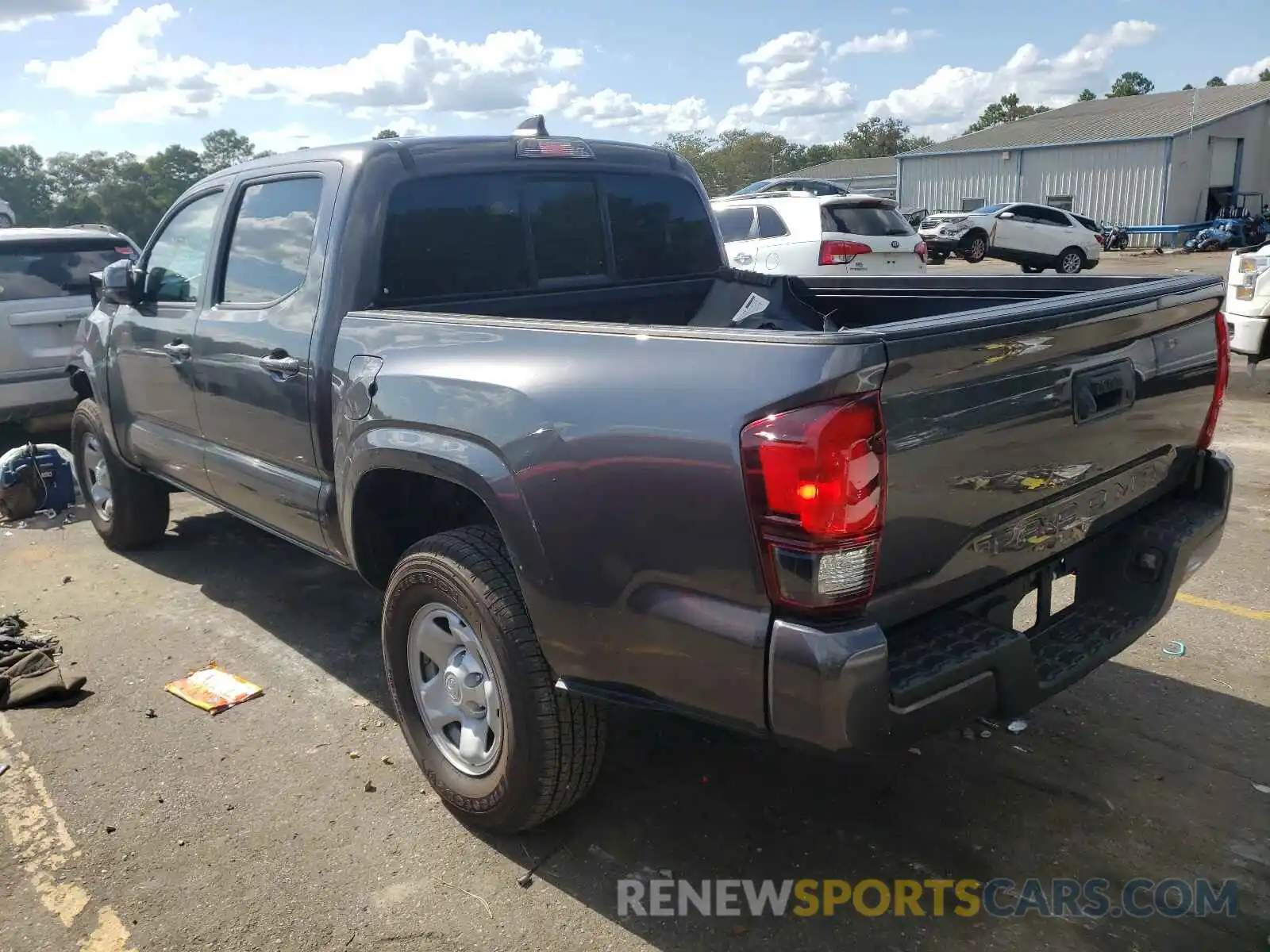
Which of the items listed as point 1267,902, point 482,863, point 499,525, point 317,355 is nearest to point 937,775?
point 1267,902

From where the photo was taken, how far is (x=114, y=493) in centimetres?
570

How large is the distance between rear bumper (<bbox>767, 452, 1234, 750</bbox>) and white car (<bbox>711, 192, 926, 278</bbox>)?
9.35 meters

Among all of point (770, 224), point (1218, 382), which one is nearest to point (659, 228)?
point (1218, 382)

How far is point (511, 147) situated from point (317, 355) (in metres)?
1.10

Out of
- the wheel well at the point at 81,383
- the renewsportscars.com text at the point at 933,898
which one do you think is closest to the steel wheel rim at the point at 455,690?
the renewsportscars.com text at the point at 933,898

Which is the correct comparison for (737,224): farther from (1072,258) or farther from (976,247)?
(1072,258)

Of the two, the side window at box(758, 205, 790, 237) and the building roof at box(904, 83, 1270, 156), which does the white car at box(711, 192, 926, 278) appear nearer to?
the side window at box(758, 205, 790, 237)

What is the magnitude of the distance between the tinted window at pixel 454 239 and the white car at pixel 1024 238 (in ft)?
74.9

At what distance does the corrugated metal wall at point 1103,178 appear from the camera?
3612 cm

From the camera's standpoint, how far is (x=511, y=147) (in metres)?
3.88

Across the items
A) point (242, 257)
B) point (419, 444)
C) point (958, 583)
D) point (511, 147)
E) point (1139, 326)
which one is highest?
point (511, 147)

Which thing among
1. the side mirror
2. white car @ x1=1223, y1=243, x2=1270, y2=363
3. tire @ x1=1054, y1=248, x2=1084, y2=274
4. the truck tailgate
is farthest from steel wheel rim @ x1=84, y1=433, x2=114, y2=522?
tire @ x1=1054, y1=248, x2=1084, y2=274

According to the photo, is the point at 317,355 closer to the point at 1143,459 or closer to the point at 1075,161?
the point at 1143,459

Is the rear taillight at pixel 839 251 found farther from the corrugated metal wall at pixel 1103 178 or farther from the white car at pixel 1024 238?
the corrugated metal wall at pixel 1103 178
